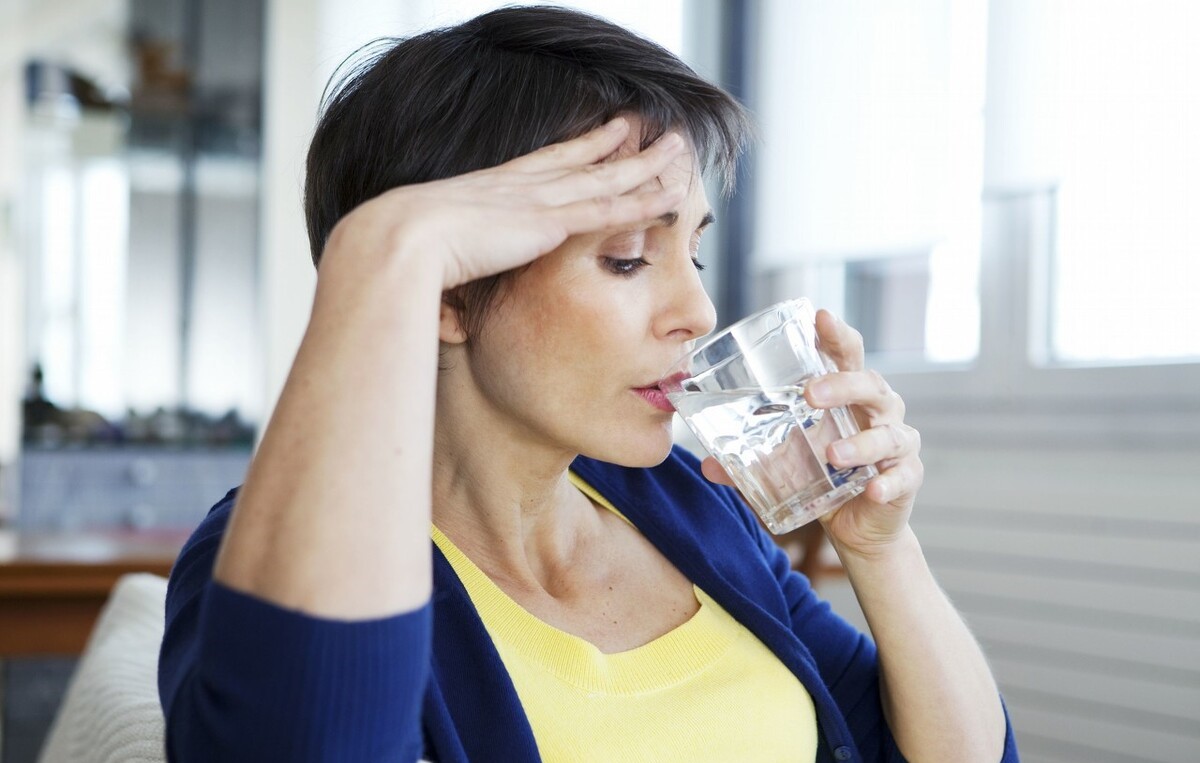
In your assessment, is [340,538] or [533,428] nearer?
[340,538]

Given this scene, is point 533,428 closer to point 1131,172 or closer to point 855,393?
point 855,393

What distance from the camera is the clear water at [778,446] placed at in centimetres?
91

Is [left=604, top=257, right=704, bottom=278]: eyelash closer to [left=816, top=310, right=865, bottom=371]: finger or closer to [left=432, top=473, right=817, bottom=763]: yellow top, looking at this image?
[left=816, top=310, right=865, bottom=371]: finger

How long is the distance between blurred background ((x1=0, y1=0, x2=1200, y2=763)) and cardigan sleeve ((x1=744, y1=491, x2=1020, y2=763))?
0.50 metres

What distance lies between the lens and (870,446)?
0.92 metres

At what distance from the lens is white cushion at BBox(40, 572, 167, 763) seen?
35.9 inches

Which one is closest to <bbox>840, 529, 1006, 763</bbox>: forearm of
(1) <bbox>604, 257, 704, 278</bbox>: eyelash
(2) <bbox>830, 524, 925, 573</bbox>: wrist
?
(2) <bbox>830, 524, 925, 573</bbox>: wrist

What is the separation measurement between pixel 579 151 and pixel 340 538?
374mm

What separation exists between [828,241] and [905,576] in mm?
2455

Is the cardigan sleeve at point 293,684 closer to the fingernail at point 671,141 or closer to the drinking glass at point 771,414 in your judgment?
the drinking glass at point 771,414

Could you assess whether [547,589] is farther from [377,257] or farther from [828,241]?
[828,241]

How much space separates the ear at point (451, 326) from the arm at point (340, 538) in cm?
28

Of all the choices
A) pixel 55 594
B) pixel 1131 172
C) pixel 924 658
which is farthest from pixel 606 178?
pixel 1131 172

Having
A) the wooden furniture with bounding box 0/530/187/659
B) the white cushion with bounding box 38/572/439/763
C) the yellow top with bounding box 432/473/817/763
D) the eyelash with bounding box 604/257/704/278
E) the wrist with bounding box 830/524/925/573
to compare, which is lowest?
the wooden furniture with bounding box 0/530/187/659
